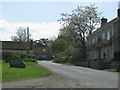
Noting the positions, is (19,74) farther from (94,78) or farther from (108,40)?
(108,40)

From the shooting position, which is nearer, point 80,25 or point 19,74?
point 19,74

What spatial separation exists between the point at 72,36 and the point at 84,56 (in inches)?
234

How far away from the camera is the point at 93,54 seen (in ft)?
157

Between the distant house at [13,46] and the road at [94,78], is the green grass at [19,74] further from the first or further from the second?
the distant house at [13,46]

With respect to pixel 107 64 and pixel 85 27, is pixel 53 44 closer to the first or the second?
pixel 85 27

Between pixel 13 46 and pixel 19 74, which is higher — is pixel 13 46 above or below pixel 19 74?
above

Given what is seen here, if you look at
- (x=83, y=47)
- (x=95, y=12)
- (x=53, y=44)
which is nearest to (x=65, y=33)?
(x=83, y=47)

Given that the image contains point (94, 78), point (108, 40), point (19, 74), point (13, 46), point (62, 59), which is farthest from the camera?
point (13, 46)

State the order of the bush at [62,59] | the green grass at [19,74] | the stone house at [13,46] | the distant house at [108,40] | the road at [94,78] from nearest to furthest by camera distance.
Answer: the road at [94,78] < the green grass at [19,74] < the distant house at [108,40] < the bush at [62,59] < the stone house at [13,46]

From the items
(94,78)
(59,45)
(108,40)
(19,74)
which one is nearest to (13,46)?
(59,45)

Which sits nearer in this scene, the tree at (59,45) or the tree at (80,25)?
the tree at (80,25)

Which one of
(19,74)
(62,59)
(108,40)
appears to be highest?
(108,40)

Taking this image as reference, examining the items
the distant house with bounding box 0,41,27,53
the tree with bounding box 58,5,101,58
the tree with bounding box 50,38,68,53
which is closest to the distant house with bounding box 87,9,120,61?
the tree with bounding box 58,5,101,58

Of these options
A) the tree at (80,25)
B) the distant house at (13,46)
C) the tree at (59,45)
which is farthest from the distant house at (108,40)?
the distant house at (13,46)
